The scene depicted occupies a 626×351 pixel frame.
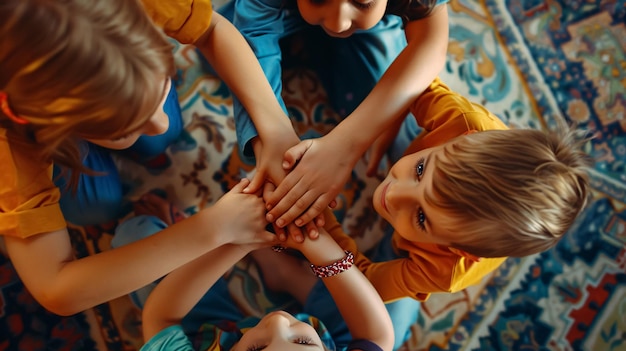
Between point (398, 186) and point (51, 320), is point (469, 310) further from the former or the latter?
point (51, 320)

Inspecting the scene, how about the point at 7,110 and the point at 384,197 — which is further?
the point at 384,197

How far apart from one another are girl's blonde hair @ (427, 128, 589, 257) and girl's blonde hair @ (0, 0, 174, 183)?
1.28 feet

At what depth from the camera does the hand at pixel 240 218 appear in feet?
2.41

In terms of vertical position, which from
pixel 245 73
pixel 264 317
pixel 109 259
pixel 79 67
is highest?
pixel 79 67

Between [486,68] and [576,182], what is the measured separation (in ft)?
1.68

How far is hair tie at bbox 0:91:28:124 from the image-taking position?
0.49m

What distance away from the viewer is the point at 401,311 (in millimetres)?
902

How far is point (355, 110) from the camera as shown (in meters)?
0.80

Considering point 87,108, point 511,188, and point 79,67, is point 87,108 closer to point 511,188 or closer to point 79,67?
point 79,67

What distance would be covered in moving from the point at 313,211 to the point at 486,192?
28cm

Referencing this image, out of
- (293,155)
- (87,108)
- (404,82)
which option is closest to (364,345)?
(293,155)

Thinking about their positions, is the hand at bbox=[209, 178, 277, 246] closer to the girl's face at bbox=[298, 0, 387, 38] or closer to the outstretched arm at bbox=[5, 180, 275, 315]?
the outstretched arm at bbox=[5, 180, 275, 315]

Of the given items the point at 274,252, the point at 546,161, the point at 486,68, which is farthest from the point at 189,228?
the point at 486,68

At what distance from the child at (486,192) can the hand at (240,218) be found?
20 cm
